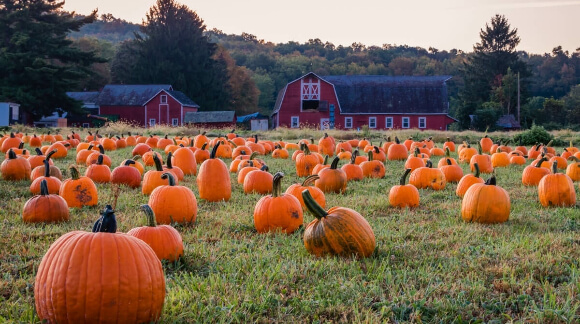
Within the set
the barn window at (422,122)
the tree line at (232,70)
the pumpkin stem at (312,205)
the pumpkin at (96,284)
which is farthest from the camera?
the barn window at (422,122)

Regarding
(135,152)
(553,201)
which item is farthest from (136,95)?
(553,201)

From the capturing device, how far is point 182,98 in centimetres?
5784

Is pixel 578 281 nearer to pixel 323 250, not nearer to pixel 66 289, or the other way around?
pixel 323 250

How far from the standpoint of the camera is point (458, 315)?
283 cm

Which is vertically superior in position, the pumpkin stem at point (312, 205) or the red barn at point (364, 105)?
the red barn at point (364, 105)

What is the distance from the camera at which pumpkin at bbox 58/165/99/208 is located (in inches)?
237

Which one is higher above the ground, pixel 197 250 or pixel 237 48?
pixel 237 48

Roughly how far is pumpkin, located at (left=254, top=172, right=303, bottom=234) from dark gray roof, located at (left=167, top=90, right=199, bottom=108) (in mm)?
53083

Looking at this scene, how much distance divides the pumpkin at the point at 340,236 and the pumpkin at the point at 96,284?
1544mm

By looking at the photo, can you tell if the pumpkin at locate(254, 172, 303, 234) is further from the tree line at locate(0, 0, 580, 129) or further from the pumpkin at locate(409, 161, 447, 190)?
the tree line at locate(0, 0, 580, 129)

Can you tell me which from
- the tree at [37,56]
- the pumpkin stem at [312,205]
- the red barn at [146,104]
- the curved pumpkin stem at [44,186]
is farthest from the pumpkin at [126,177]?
the red barn at [146,104]

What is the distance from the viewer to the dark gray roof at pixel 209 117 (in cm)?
5419

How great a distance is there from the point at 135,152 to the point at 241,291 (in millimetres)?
9781

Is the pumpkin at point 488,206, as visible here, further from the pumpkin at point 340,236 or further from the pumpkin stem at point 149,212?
the pumpkin stem at point 149,212
